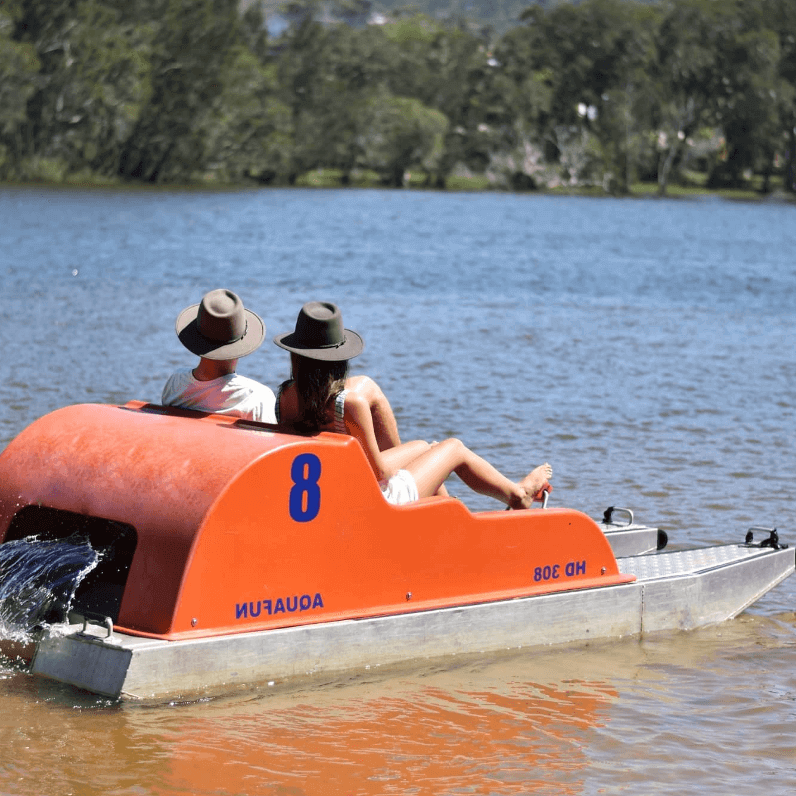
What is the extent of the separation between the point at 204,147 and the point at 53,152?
1137cm

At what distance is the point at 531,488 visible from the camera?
7195 mm

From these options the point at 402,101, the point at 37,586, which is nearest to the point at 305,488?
the point at 37,586

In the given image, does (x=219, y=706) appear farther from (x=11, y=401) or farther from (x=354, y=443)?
(x=11, y=401)

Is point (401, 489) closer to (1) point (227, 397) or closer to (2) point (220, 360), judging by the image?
(1) point (227, 397)

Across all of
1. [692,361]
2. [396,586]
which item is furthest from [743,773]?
[692,361]

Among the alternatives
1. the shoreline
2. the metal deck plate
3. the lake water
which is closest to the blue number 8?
the lake water

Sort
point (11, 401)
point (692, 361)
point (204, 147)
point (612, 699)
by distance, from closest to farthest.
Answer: point (612, 699) < point (11, 401) < point (692, 361) < point (204, 147)

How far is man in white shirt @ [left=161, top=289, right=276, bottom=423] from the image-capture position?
20.1 feet

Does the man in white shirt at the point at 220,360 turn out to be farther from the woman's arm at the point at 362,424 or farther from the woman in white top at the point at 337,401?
the woman's arm at the point at 362,424

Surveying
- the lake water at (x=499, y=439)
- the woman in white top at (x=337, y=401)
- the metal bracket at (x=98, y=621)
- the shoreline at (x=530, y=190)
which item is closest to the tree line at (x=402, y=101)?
the shoreline at (x=530, y=190)

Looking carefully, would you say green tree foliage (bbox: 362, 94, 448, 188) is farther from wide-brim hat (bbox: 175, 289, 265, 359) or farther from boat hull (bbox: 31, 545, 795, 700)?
wide-brim hat (bbox: 175, 289, 265, 359)

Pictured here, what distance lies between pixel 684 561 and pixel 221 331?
10.1 ft

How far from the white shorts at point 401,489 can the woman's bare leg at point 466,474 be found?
0.08 meters

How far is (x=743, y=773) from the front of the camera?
5.60m
